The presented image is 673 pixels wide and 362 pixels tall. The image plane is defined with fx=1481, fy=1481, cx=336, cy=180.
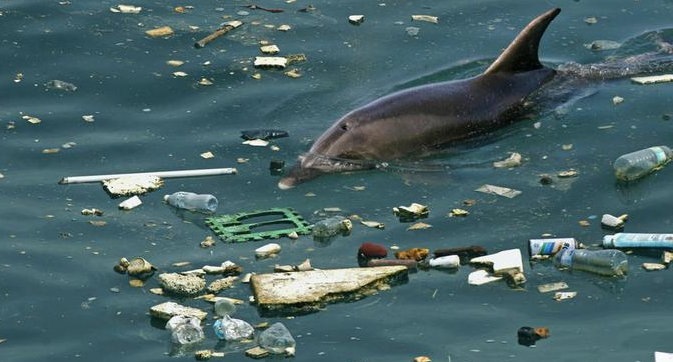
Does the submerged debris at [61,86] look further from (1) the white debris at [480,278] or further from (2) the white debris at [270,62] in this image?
(1) the white debris at [480,278]

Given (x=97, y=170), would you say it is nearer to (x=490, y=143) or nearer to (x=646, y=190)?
(x=490, y=143)

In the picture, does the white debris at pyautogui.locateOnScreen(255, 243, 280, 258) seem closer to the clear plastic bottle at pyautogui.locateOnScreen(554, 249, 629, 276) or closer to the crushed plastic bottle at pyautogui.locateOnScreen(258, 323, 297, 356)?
the crushed plastic bottle at pyautogui.locateOnScreen(258, 323, 297, 356)

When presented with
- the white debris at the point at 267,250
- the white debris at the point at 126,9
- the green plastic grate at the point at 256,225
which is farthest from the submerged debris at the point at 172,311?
the white debris at the point at 126,9

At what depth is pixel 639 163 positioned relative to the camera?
30.7 ft

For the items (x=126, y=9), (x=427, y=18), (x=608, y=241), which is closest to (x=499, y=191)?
(x=608, y=241)

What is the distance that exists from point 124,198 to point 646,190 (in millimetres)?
3244

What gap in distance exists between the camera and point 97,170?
9.70 m

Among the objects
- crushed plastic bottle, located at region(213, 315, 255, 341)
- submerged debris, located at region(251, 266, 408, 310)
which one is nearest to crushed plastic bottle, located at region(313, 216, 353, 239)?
submerged debris, located at region(251, 266, 408, 310)

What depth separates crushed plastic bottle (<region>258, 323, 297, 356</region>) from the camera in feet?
24.0

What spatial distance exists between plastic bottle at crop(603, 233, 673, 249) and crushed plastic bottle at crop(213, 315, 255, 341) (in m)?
2.18

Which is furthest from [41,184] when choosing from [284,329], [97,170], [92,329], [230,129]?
[284,329]

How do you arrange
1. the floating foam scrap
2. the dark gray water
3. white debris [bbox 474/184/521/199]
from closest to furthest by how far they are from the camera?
the dark gray water → white debris [bbox 474/184/521/199] → the floating foam scrap

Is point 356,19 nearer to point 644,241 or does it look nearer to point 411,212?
point 411,212

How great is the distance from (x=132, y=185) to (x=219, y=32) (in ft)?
9.29
